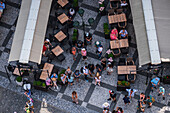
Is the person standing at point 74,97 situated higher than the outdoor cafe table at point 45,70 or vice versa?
the outdoor cafe table at point 45,70

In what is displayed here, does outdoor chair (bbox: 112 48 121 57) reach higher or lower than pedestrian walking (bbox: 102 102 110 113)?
higher

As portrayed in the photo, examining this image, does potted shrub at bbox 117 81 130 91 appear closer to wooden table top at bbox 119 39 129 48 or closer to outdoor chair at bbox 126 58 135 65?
outdoor chair at bbox 126 58 135 65

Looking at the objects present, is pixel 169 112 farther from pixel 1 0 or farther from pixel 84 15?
pixel 1 0

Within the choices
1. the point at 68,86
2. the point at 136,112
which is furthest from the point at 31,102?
the point at 136,112

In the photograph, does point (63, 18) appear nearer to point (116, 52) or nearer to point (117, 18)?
point (117, 18)

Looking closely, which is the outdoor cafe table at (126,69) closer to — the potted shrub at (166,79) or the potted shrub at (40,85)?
the potted shrub at (166,79)

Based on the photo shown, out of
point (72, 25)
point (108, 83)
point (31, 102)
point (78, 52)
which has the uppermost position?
point (72, 25)

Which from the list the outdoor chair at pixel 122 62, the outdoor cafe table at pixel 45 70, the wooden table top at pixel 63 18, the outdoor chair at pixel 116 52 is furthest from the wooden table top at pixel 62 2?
the outdoor chair at pixel 122 62

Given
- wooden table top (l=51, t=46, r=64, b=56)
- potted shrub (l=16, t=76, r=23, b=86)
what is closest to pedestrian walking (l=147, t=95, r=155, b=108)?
wooden table top (l=51, t=46, r=64, b=56)

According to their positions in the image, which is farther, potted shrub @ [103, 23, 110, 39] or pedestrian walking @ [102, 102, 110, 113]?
potted shrub @ [103, 23, 110, 39]

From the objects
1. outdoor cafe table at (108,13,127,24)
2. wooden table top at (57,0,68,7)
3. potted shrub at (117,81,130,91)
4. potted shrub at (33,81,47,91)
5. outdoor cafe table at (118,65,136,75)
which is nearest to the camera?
potted shrub at (117,81,130,91)

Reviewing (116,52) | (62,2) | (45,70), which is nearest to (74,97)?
(45,70)
